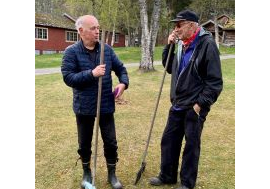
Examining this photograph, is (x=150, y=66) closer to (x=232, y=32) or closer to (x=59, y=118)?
(x=59, y=118)

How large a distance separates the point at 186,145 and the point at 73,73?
5.00 ft

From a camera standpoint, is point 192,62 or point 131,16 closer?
point 192,62

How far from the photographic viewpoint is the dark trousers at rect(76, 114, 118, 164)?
425 centimetres

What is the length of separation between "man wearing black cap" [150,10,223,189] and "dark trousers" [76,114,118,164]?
66 cm

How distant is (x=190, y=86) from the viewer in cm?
403

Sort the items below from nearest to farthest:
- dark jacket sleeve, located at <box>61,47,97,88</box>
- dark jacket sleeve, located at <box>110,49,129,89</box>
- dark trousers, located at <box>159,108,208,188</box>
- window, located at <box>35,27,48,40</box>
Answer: dark jacket sleeve, located at <box>61,47,97,88</box> → dark trousers, located at <box>159,108,208,188</box> → dark jacket sleeve, located at <box>110,49,129,89</box> → window, located at <box>35,27,48,40</box>

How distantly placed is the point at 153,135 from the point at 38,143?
2.14m

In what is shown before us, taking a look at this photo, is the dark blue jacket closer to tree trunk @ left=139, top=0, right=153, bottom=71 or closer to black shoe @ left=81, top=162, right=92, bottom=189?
black shoe @ left=81, top=162, right=92, bottom=189

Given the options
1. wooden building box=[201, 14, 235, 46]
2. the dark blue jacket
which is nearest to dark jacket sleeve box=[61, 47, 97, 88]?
the dark blue jacket

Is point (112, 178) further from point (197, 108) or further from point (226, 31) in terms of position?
point (226, 31)

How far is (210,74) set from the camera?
3.83 metres

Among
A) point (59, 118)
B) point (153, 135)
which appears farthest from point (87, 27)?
point (59, 118)

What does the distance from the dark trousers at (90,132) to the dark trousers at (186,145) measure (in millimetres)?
651

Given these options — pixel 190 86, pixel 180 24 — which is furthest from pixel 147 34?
pixel 190 86
